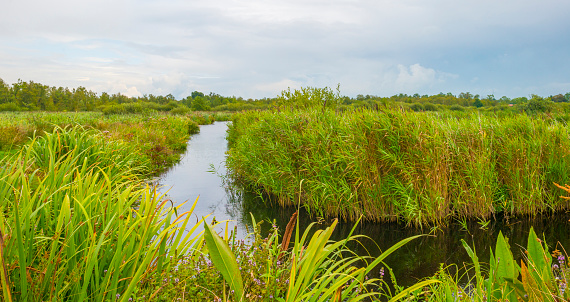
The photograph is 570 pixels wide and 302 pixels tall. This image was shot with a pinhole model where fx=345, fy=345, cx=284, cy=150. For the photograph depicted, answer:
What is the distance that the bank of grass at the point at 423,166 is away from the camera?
5668mm

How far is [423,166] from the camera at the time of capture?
222 inches

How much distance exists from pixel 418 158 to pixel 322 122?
6.54ft

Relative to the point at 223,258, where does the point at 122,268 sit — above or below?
below

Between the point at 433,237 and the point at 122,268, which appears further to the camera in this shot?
the point at 433,237

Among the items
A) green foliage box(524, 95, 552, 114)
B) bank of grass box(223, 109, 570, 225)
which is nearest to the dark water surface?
bank of grass box(223, 109, 570, 225)

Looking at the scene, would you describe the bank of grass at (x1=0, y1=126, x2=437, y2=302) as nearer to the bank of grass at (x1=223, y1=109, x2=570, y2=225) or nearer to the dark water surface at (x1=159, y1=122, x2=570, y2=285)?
the dark water surface at (x1=159, y1=122, x2=570, y2=285)

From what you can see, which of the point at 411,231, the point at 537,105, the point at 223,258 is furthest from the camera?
the point at 537,105

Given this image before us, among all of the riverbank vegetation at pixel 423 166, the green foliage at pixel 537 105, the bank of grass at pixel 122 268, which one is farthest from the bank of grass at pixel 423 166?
the green foliage at pixel 537 105

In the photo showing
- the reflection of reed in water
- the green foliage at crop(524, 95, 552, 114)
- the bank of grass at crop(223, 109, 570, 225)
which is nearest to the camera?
the reflection of reed in water

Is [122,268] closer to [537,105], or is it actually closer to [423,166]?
[423,166]

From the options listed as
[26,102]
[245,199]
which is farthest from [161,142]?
[26,102]

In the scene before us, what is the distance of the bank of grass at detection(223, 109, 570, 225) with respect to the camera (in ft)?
18.6

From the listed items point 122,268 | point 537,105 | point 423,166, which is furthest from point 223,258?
point 537,105

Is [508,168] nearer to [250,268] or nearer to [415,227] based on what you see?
[415,227]
